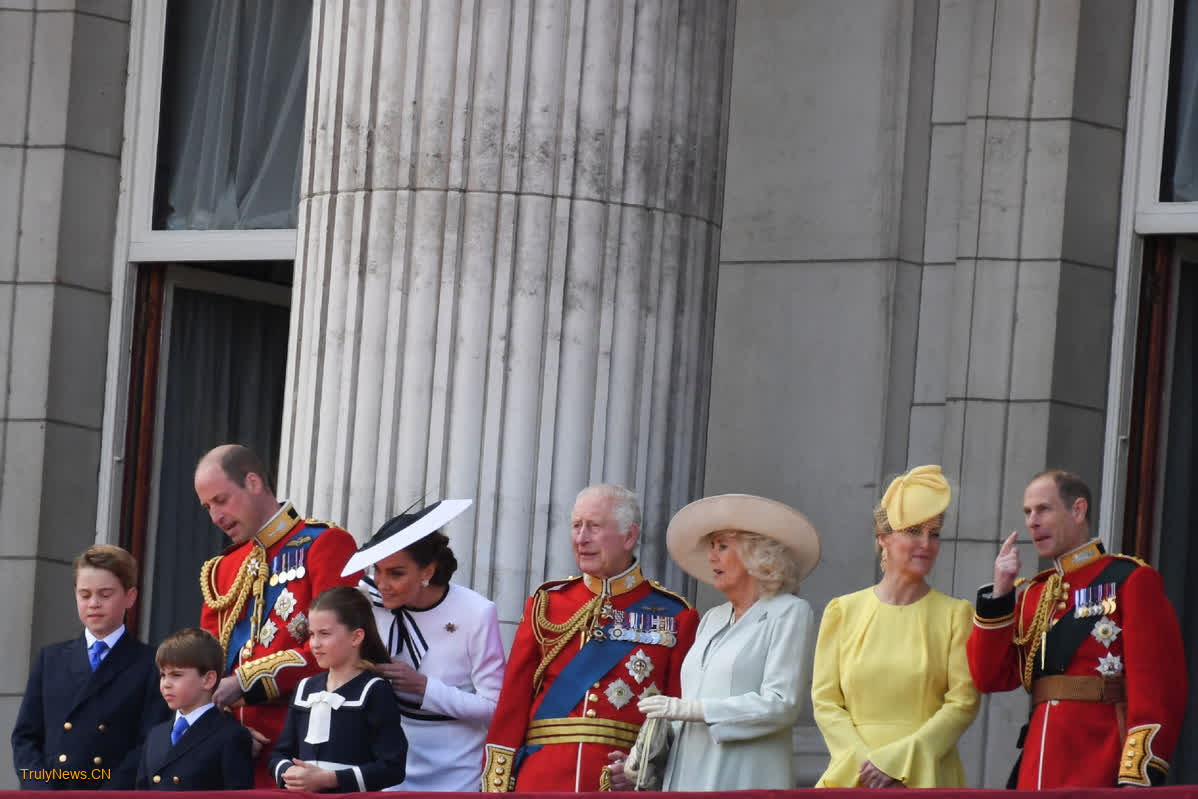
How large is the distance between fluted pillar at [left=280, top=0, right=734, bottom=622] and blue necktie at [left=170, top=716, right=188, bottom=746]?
1470mm

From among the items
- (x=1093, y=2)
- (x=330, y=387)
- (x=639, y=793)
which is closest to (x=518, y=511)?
(x=330, y=387)

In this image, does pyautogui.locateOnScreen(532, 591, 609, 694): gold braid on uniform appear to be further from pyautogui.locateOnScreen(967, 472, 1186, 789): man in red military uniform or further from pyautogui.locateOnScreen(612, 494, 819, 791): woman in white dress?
pyautogui.locateOnScreen(967, 472, 1186, 789): man in red military uniform

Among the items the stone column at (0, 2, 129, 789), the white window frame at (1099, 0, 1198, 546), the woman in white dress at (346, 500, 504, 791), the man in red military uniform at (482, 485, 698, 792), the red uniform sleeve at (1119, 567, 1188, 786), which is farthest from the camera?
the stone column at (0, 2, 129, 789)

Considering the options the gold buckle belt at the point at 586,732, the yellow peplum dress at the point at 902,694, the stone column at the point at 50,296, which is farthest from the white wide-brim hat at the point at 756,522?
the stone column at the point at 50,296

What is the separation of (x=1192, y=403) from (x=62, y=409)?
5.20m

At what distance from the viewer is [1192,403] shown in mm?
10961

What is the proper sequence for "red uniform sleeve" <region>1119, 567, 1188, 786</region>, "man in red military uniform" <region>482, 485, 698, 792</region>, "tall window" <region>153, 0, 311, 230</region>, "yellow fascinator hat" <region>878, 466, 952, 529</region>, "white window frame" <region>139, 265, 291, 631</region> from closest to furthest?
"red uniform sleeve" <region>1119, 567, 1188, 786</region>, "yellow fascinator hat" <region>878, 466, 952, 529</region>, "man in red military uniform" <region>482, 485, 698, 792</region>, "tall window" <region>153, 0, 311, 230</region>, "white window frame" <region>139, 265, 291, 631</region>

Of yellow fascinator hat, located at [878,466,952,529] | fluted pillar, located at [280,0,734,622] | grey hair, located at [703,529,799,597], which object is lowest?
grey hair, located at [703,529,799,597]

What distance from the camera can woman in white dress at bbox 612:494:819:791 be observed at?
26.6 ft

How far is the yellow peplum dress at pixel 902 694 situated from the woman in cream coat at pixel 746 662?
141 mm

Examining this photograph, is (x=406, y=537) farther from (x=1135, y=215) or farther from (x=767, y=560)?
(x=1135, y=215)

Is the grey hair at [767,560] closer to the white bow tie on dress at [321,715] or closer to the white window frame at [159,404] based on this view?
the white bow tie on dress at [321,715]

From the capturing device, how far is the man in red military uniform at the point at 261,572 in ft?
28.9

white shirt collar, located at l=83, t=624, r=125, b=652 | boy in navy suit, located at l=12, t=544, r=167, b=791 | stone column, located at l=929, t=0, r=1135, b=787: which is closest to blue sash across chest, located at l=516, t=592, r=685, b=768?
boy in navy suit, located at l=12, t=544, r=167, b=791
